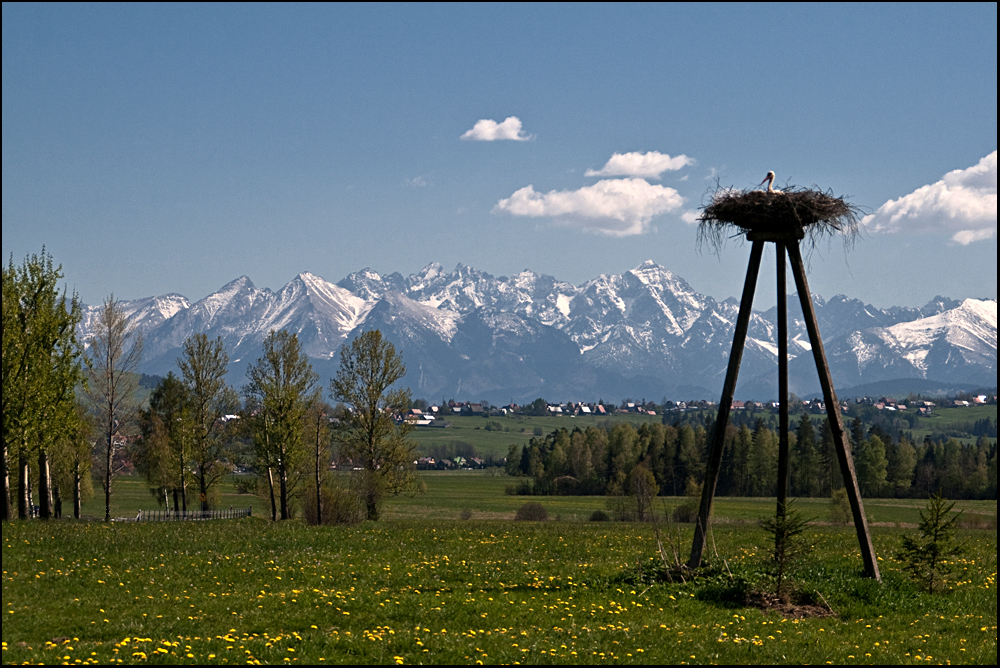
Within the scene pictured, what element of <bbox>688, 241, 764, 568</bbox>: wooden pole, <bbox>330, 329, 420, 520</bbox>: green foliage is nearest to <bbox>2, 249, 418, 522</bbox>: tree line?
<bbox>330, 329, 420, 520</bbox>: green foliage

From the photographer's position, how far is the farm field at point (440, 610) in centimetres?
1262

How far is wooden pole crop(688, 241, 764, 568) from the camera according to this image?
18875 mm

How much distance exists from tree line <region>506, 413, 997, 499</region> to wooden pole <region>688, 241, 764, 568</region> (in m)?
97.4

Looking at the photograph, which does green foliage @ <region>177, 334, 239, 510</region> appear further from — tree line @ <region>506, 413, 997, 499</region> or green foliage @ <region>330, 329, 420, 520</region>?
tree line @ <region>506, 413, 997, 499</region>

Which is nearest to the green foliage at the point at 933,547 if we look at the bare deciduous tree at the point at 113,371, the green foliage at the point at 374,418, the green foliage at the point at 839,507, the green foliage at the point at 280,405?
the green foliage at the point at 280,405

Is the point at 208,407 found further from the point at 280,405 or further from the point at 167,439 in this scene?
the point at 280,405

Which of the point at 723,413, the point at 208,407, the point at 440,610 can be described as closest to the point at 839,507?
the point at 208,407

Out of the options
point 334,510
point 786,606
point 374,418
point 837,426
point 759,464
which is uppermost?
point 374,418

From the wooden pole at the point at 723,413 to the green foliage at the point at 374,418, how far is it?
35655 mm

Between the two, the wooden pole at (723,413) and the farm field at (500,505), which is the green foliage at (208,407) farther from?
the wooden pole at (723,413)

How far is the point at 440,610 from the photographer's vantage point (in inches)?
607

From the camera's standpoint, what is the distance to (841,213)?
18734mm

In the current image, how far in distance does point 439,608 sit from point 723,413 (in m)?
8.27

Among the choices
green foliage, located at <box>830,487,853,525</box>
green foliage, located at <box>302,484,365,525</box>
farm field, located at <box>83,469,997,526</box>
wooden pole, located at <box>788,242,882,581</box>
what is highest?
wooden pole, located at <box>788,242,882,581</box>
